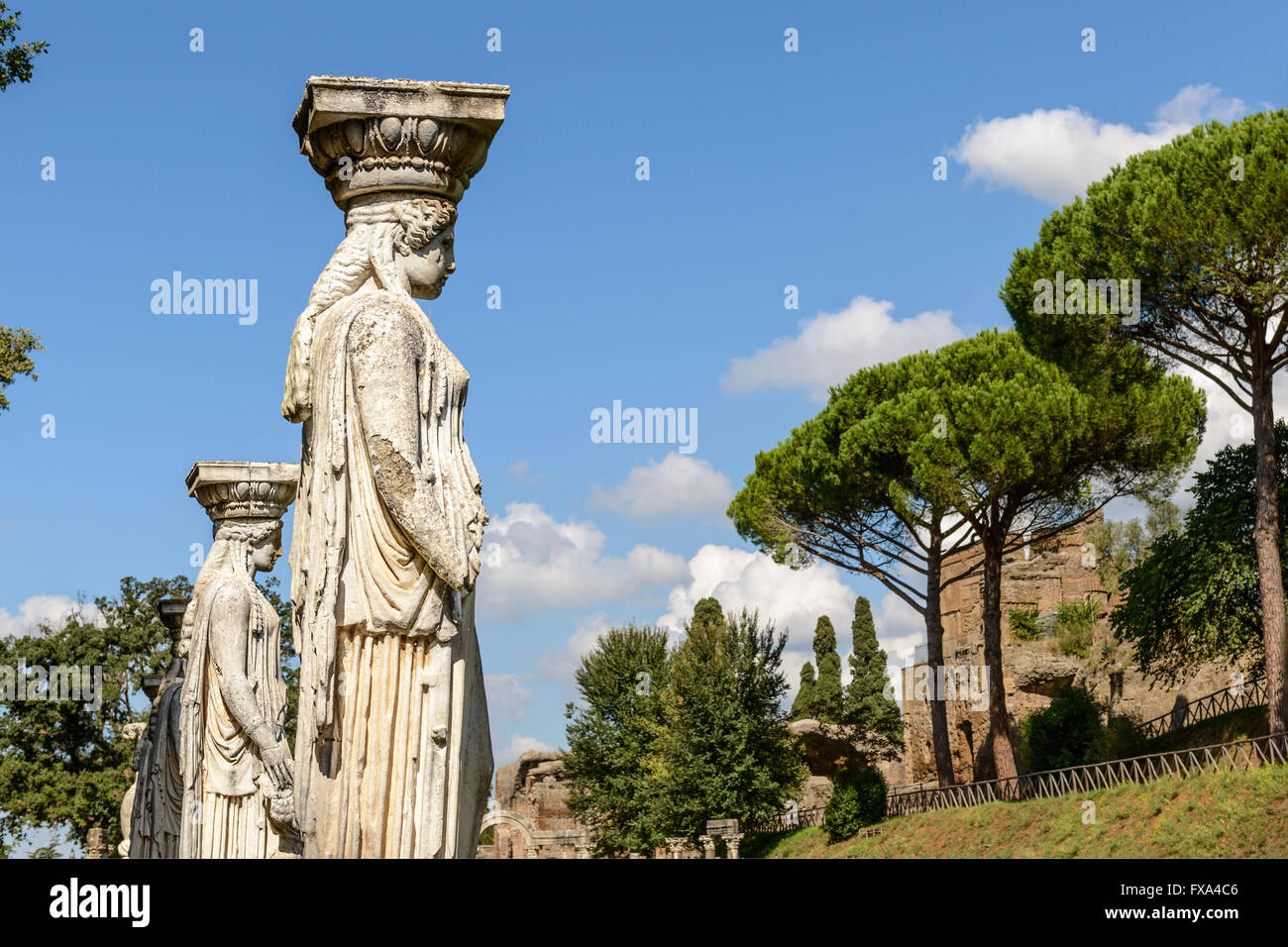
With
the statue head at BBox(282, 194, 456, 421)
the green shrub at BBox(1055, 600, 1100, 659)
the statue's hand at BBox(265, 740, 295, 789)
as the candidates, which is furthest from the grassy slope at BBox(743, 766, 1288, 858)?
the statue head at BBox(282, 194, 456, 421)

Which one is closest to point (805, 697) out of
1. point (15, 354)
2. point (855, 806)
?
point (855, 806)

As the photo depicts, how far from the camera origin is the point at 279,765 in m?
5.59

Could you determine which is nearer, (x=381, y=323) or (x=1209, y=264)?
(x=381, y=323)

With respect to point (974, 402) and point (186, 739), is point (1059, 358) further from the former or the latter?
point (186, 739)

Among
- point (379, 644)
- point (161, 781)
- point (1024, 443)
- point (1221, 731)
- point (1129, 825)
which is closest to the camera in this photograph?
point (379, 644)

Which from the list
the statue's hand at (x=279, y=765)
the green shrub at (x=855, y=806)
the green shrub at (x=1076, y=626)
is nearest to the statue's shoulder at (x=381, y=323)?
the statue's hand at (x=279, y=765)

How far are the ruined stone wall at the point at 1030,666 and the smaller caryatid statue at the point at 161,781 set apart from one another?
20925 mm

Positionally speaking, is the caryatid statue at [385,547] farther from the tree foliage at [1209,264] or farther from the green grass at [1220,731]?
the green grass at [1220,731]

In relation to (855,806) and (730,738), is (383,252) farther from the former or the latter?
(730,738)

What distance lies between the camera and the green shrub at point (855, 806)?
87.4ft

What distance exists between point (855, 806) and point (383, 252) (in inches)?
946

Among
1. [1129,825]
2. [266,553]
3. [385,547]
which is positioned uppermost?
[266,553]
